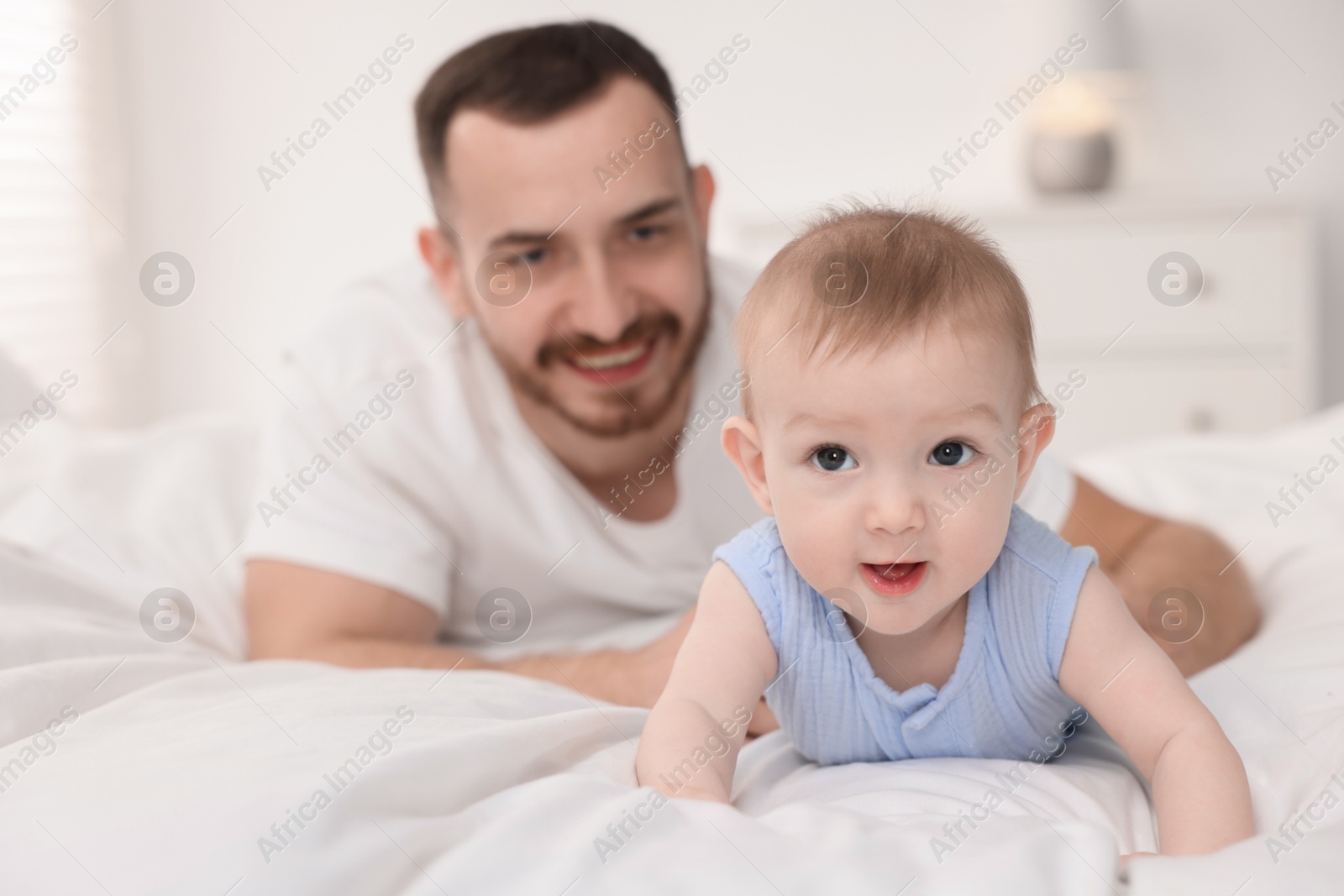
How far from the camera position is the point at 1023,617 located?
2.45 ft

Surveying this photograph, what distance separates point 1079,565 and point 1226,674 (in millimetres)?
228

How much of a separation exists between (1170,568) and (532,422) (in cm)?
74

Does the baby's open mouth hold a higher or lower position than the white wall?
lower

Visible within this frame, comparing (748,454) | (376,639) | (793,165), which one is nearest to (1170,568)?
Answer: (748,454)

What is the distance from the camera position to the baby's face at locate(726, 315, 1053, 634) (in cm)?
64

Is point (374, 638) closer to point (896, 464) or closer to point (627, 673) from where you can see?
point (627, 673)

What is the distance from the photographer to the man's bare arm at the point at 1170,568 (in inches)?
39.6

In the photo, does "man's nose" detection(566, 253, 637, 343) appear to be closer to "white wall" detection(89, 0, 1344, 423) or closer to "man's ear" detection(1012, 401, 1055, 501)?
"man's ear" detection(1012, 401, 1055, 501)

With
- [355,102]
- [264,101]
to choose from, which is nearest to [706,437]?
[355,102]

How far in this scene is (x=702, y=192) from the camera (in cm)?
147

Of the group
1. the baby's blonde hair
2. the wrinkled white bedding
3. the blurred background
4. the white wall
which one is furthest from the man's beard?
the white wall

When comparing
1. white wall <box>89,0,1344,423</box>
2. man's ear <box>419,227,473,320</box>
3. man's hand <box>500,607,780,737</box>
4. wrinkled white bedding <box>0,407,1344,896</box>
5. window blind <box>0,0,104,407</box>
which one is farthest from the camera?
white wall <box>89,0,1344,423</box>

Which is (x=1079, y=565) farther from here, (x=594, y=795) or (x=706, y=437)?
(x=706, y=437)

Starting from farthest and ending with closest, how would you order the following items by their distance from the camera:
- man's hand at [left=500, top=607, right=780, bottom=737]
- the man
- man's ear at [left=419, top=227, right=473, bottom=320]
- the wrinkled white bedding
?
man's ear at [left=419, top=227, right=473, bottom=320]
the man
man's hand at [left=500, top=607, right=780, bottom=737]
the wrinkled white bedding
